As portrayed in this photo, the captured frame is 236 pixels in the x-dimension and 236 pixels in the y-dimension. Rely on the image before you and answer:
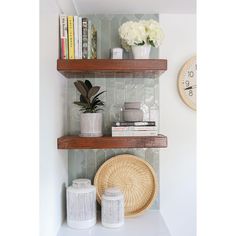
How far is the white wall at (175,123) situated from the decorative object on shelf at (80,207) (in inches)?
24.8

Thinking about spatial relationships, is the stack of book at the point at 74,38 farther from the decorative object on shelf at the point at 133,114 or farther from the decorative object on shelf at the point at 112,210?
the decorative object on shelf at the point at 112,210

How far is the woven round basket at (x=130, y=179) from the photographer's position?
2.14m

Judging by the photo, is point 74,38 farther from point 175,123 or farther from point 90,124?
point 175,123

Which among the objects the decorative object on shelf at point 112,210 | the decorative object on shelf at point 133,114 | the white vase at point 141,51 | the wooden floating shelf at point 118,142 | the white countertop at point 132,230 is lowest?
the white countertop at point 132,230

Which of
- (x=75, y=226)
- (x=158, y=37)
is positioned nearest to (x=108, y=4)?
(x=158, y=37)

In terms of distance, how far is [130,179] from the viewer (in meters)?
2.16

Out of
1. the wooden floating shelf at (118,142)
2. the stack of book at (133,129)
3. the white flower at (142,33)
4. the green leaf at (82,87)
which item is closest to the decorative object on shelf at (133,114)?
the stack of book at (133,129)

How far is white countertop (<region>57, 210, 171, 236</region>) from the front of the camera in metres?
1.78

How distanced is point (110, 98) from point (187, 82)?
591 millimetres

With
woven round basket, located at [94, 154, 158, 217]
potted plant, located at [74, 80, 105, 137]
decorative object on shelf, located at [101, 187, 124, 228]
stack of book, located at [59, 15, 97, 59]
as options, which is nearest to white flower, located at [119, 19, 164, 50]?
stack of book, located at [59, 15, 97, 59]

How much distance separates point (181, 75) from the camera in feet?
7.29

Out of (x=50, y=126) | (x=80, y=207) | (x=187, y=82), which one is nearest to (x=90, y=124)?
(x=50, y=126)
